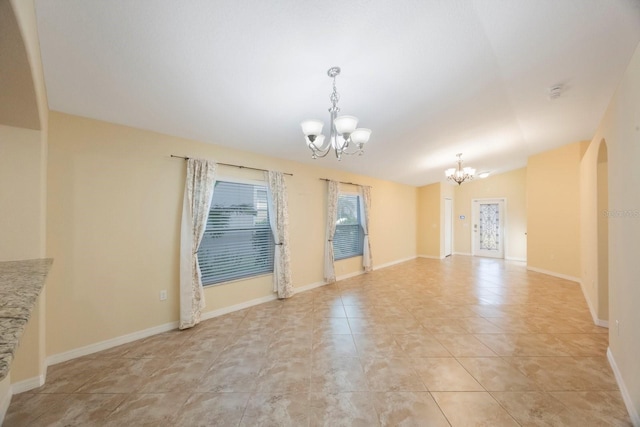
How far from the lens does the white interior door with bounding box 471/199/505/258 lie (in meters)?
7.88

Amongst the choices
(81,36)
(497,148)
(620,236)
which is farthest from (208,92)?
(497,148)

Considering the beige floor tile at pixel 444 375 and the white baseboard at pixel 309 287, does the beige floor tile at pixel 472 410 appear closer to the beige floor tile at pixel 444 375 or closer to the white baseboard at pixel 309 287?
the beige floor tile at pixel 444 375

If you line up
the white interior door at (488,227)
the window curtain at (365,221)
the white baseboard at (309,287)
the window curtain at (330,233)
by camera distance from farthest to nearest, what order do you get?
the white interior door at (488,227) → the window curtain at (365,221) → the window curtain at (330,233) → the white baseboard at (309,287)

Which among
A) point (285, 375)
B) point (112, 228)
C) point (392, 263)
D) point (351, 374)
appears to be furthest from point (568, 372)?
point (392, 263)

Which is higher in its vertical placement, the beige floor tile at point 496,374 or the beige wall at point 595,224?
the beige wall at point 595,224

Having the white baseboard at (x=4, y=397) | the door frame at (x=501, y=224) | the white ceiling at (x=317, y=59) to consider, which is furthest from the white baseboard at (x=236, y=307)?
the door frame at (x=501, y=224)

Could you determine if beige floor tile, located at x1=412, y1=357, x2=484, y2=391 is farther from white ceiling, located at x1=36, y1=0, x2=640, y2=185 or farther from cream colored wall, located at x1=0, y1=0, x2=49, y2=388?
cream colored wall, located at x1=0, y1=0, x2=49, y2=388

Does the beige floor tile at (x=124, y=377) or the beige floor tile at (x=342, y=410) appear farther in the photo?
the beige floor tile at (x=124, y=377)

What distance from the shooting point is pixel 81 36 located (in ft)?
5.50

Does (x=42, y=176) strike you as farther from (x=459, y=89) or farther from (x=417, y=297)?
(x=417, y=297)

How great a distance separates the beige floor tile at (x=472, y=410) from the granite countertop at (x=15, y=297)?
90.1 inches

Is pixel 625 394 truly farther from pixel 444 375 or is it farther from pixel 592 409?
pixel 444 375

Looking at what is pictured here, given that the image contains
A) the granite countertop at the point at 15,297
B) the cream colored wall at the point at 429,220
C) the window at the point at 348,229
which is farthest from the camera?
the cream colored wall at the point at 429,220

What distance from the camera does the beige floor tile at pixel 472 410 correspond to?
5.63ft
